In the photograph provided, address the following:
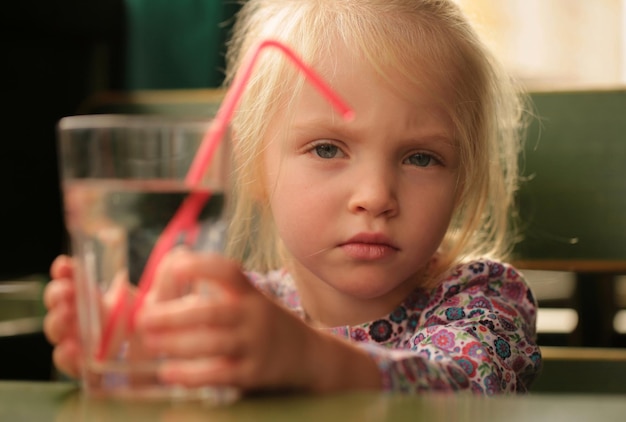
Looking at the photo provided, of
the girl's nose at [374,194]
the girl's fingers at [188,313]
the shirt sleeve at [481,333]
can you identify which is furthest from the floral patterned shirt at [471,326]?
the girl's fingers at [188,313]

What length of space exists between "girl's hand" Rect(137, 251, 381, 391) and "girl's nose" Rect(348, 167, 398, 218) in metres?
0.39

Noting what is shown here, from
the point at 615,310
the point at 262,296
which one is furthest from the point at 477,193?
the point at 262,296

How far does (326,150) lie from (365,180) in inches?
2.9

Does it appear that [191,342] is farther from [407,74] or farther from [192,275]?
[407,74]

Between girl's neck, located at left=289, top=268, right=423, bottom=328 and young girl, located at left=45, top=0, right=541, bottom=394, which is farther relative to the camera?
girl's neck, located at left=289, top=268, right=423, bottom=328

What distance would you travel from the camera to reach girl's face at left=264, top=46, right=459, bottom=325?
91cm

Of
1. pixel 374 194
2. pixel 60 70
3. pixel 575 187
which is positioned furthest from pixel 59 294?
pixel 60 70

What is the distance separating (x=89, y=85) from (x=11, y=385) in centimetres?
157

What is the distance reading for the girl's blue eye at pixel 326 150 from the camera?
3.12ft

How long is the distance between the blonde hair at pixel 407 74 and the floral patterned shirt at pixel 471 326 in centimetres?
7

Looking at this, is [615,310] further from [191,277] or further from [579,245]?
[191,277]

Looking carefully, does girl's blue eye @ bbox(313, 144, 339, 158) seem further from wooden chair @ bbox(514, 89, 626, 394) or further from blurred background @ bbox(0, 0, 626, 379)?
blurred background @ bbox(0, 0, 626, 379)

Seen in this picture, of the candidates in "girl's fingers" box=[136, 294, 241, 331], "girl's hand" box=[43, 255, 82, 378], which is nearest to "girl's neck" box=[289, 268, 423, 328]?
"girl's hand" box=[43, 255, 82, 378]

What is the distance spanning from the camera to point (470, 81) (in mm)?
1038
